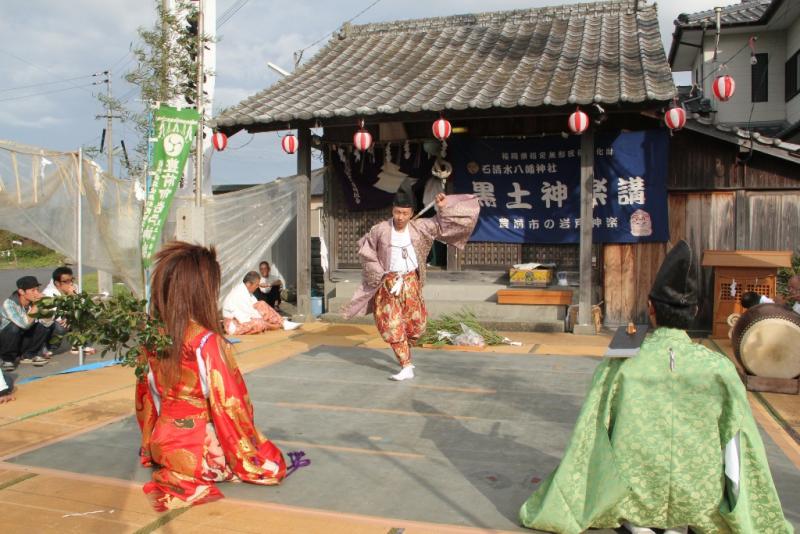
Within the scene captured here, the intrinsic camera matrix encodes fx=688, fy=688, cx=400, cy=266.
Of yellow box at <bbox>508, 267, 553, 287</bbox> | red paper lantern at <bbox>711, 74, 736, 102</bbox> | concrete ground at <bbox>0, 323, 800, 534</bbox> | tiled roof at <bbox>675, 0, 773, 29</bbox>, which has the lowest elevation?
concrete ground at <bbox>0, 323, 800, 534</bbox>

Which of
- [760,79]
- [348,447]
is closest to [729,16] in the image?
[760,79]

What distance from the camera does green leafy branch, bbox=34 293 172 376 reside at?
11.1 feet

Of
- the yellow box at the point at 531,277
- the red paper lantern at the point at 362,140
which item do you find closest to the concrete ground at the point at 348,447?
the yellow box at the point at 531,277

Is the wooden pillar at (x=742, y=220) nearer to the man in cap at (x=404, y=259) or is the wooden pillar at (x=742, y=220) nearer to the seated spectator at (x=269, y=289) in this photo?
the man in cap at (x=404, y=259)

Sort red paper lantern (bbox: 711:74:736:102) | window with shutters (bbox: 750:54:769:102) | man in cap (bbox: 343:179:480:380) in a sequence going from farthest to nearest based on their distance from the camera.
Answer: window with shutters (bbox: 750:54:769:102) → red paper lantern (bbox: 711:74:736:102) → man in cap (bbox: 343:179:480:380)

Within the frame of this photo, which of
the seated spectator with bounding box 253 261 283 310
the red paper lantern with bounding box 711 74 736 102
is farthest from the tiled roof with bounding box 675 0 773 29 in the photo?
the seated spectator with bounding box 253 261 283 310

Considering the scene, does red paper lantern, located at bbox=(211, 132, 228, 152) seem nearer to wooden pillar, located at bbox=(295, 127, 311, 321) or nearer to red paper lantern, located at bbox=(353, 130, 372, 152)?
wooden pillar, located at bbox=(295, 127, 311, 321)

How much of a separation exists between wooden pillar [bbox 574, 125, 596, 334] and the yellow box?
2.42ft

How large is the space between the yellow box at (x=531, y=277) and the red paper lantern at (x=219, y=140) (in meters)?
4.92

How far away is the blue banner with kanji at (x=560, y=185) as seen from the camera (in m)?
10.1

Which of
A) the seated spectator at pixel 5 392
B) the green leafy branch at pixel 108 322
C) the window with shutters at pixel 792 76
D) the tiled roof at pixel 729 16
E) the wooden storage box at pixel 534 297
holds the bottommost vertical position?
the seated spectator at pixel 5 392

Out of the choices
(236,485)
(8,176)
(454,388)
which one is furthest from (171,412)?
(8,176)

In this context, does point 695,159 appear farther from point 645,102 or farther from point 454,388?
point 454,388

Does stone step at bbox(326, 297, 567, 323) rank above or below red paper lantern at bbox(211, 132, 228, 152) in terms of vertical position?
below
